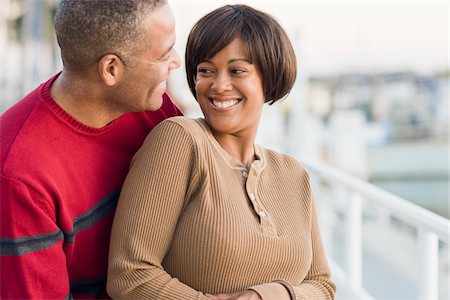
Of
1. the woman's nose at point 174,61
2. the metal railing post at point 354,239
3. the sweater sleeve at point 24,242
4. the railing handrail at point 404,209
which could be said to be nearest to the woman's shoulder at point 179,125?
the woman's nose at point 174,61

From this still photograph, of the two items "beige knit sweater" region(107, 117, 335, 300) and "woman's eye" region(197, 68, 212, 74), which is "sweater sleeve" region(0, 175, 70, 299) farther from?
"woman's eye" region(197, 68, 212, 74)

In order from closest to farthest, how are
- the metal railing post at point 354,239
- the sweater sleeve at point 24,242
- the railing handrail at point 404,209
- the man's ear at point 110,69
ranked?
the sweater sleeve at point 24,242, the man's ear at point 110,69, the railing handrail at point 404,209, the metal railing post at point 354,239

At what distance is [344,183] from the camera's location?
313cm

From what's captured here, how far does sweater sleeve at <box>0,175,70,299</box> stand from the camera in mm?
1441

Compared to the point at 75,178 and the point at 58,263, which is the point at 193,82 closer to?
the point at 75,178

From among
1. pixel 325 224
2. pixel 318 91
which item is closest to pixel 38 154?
pixel 325 224

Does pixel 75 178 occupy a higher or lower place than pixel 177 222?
higher

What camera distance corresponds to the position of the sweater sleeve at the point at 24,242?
→ 1.44m

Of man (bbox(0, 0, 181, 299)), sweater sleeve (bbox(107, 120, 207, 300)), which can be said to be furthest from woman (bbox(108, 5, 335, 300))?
man (bbox(0, 0, 181, 299))

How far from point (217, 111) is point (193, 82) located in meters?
0.14

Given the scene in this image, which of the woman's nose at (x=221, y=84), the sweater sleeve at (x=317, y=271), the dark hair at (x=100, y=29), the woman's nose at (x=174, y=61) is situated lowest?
the sweater sleeve at (x=317, y=271)

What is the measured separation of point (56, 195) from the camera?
1498 millimetres

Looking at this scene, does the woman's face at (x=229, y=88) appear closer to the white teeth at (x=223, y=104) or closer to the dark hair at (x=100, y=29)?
the white teeth at (x=223, y=104)

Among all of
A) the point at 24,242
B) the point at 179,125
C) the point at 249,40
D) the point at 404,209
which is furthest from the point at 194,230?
the point at 404,209
